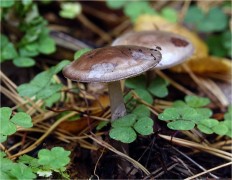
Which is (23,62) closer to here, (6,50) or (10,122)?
(6,50)

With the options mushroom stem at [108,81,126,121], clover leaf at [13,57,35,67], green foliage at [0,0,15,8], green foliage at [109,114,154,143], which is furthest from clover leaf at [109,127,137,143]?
green foliage at [0,0,15,8]

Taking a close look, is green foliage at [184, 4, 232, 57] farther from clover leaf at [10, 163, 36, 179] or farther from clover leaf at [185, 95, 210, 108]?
clover leaf at [10, 163, 36, 179]

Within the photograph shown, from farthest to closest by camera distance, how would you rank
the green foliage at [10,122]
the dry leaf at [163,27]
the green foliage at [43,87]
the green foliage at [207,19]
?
the green foliage at [207,19]
the dry leaf at [163,27]
the green foliage at [43,87]
the green foliage at [10,122]

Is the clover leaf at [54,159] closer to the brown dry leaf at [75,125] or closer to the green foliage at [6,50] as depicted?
the brown dry leaf at [75,125]

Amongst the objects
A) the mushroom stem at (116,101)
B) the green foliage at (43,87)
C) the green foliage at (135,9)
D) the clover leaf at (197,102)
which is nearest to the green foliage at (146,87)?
the clover leaf at (197,102)

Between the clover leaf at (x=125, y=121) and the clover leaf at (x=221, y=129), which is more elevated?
the clover leaf at (x=125, y=121)

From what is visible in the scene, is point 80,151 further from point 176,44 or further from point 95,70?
point 176,44

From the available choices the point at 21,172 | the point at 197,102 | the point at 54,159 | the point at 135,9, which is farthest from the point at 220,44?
the point at 21,172
